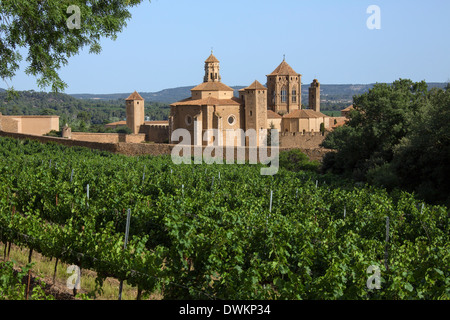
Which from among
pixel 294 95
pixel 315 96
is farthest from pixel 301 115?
pixel 315 96

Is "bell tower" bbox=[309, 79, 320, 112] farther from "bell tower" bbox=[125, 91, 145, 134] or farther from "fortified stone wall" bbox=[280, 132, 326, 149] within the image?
"fortified stone wall" bbox=[280, 132, 326, 149]

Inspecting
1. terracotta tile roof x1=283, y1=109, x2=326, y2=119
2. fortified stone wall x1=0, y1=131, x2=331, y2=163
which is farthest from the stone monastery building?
fortified stone wall x1=0, y1=131, x2=331, y2=163

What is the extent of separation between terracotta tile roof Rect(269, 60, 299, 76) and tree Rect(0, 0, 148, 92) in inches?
1977

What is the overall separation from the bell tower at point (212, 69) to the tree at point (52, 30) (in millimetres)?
45514

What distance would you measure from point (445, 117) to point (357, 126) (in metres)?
10.1

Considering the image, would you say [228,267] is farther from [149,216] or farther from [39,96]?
[39,96]

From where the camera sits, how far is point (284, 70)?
2391 inches

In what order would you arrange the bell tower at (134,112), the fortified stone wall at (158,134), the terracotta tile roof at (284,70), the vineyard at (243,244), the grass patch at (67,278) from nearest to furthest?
1. the vineyard at (243,244)
2. the grass patch at (67,278)
3. the fortified stone wall at (158,134)
4. the terracotta tile roof at (284,70)
5. the bell tower at (134,112)

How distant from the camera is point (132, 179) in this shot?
15.8 m

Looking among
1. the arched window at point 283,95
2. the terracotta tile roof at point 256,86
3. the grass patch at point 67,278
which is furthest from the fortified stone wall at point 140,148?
the arched window at point 283,95

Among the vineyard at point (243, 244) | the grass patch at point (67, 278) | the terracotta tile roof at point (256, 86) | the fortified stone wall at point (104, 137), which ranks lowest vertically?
the grass patch at point (67, 278)

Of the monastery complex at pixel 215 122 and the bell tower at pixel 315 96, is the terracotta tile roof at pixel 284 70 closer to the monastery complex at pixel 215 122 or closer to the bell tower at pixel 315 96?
the bell tower at pixel 315 96

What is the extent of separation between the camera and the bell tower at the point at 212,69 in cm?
5609
